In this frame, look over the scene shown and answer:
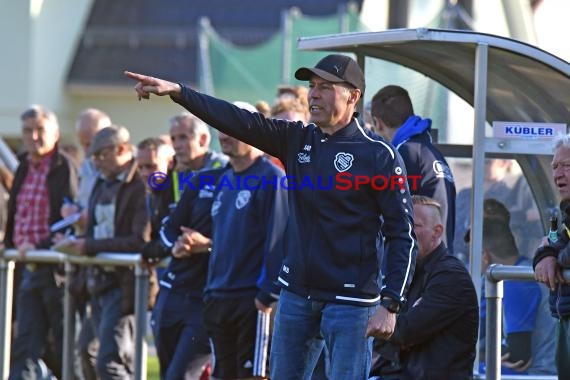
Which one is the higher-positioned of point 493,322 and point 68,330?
point 493,322

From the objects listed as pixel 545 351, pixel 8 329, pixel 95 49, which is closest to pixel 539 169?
pixel 545 351

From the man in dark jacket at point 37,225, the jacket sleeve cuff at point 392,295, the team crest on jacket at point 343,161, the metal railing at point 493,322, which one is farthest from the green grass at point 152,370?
the jacket sleeve cuff at point 392,295

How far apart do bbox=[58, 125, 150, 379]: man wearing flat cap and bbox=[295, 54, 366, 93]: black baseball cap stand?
3.40 metres

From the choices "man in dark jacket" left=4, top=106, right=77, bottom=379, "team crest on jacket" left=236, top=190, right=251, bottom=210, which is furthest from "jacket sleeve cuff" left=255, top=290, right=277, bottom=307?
"man in dark jacket" left=4, top=106, right=77, bottom=379

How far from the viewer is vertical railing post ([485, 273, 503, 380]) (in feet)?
25.3

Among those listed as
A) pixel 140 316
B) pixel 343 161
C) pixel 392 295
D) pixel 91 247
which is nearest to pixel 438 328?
pixel 392 295

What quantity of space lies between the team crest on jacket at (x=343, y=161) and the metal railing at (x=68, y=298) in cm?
321

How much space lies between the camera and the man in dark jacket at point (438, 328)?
7.26 meters

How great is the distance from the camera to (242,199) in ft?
29.0

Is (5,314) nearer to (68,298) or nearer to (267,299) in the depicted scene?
(68,298)

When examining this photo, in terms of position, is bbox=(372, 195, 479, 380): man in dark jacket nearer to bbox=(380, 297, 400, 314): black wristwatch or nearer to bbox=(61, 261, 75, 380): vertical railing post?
bbox=(380, 297, 400, 314): black wristwatch

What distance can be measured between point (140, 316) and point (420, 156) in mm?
2647

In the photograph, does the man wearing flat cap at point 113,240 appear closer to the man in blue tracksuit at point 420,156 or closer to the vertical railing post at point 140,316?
the vertical railing post at point 140,316

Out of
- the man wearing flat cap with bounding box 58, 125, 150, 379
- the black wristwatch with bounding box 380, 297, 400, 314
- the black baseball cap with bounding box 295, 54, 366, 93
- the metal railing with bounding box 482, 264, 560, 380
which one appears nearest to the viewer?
the black wristwatch with bounding box 380, 297, 400, 314
